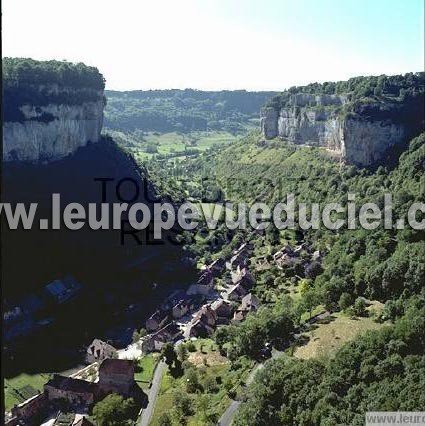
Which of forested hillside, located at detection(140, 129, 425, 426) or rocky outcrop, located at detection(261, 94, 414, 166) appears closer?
forested hillside, located at detection(140, 129, 425, 426)

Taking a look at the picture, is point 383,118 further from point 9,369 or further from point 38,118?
point 9,369

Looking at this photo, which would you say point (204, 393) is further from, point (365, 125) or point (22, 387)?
point (365, 125)

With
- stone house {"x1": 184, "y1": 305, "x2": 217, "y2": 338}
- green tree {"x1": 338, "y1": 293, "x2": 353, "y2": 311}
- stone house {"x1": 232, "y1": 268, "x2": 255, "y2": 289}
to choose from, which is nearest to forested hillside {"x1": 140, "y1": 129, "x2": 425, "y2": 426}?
green tree {"x1": 338, "y1": 293, "x2": 353, "y2": 311}

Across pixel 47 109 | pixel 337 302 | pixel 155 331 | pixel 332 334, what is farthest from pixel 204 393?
pixel 47 109

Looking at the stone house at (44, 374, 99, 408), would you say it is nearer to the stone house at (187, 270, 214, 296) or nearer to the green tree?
the green tree

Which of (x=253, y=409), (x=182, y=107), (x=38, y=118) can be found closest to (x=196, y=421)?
(x=253, y=409)

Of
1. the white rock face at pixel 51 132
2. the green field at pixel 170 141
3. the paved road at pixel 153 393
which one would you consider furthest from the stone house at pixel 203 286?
the green field at pixel 170 141
